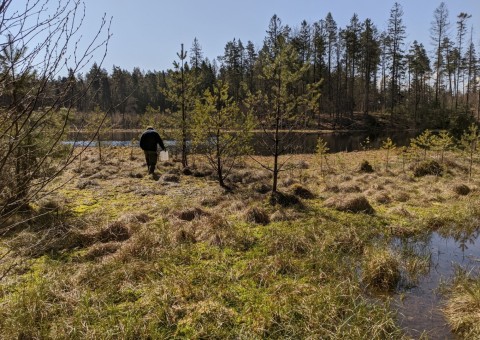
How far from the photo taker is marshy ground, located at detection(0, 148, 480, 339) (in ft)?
12.1

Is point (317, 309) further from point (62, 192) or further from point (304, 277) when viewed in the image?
point (62, 192)

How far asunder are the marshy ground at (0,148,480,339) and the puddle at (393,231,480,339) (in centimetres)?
8

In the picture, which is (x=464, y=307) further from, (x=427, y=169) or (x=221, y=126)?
(x=427, y=169)

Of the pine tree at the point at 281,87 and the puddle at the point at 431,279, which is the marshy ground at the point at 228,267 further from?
the pine tree at the point at 281,87

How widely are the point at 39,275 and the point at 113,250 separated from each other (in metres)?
1.14

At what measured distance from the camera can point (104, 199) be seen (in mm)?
9227

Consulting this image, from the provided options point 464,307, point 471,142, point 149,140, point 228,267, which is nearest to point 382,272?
point 464,307

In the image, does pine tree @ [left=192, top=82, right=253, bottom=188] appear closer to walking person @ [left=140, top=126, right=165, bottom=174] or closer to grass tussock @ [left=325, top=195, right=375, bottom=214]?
walking person @ [left=140, top=126, right=165, bottom=174]

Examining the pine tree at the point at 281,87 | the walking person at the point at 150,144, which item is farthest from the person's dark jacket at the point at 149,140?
the pine tree at the point at 281,87

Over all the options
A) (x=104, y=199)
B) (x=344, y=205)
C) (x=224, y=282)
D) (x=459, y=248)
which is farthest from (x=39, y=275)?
(x=459, y=248)

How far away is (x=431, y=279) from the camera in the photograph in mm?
5047

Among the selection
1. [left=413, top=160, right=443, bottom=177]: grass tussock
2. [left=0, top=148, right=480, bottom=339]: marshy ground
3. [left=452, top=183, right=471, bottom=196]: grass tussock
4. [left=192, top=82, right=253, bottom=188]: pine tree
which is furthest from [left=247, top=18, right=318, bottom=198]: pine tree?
[left=413, top=160, right=443, bottom=177]: grass tussock

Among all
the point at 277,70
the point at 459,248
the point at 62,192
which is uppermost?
the point at 277,70

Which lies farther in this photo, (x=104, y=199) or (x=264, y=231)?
(x=104, y=199)
